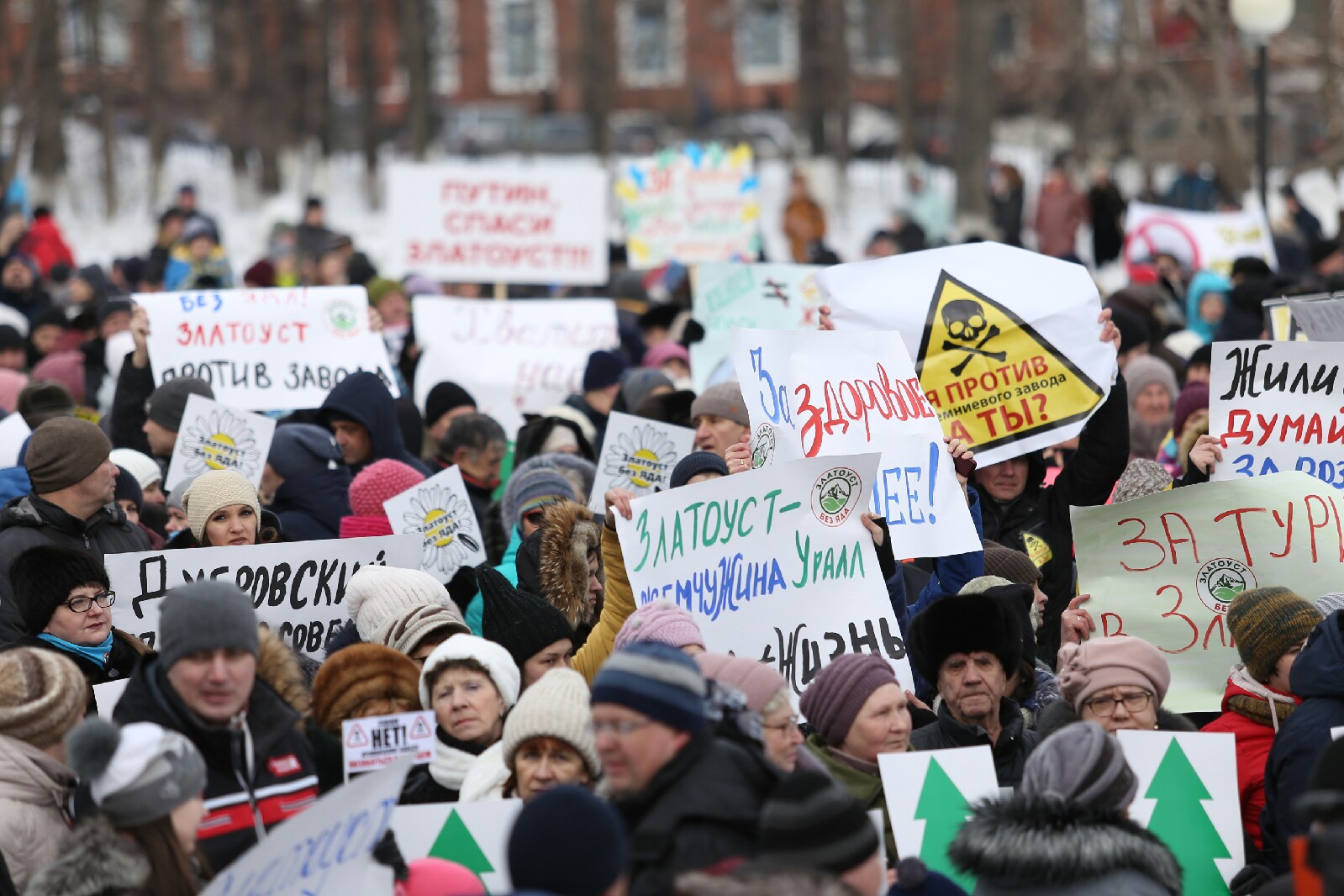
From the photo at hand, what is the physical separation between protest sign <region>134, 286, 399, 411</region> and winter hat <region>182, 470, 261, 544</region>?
2.80m

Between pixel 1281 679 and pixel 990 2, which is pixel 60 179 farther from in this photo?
pixel 1281 679

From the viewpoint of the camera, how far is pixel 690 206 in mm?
16266

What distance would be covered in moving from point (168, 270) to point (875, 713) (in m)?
13.1

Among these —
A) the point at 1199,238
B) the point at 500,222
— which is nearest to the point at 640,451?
the point at 500,222

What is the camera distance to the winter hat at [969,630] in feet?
17.4

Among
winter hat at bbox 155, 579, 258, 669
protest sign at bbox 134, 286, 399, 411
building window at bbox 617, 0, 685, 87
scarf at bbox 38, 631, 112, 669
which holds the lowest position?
scarf at bbox 38, 631, 112, 669

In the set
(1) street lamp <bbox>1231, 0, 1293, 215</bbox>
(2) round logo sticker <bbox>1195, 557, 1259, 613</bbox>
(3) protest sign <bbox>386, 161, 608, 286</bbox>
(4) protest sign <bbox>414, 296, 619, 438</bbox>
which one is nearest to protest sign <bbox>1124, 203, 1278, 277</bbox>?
(1) street lamp <bbox>1231, 0, 1293, 215</bbox>

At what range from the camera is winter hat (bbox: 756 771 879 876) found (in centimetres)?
354

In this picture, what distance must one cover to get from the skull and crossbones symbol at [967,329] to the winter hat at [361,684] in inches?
112

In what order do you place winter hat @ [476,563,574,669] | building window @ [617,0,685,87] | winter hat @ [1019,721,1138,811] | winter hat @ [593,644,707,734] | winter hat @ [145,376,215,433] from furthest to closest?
building window @ [617,0,685,87] → winter hat @ [145,376,215,433] → winter hat @ [476,563,574,669] → winter hat @ [1019,721,1138,811] → winter hat @ [593,644,707,734]

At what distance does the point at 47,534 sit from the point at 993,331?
11.1ft

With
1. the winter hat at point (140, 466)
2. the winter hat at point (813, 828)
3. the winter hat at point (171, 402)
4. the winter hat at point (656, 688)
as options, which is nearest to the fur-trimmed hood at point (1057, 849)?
the winter hat at point (813, 828)

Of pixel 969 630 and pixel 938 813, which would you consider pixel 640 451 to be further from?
pixel 938 813

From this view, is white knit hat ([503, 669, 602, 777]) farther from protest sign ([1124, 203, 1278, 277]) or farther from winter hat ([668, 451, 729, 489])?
protest sign ([1124, 203, 1278, 277])
